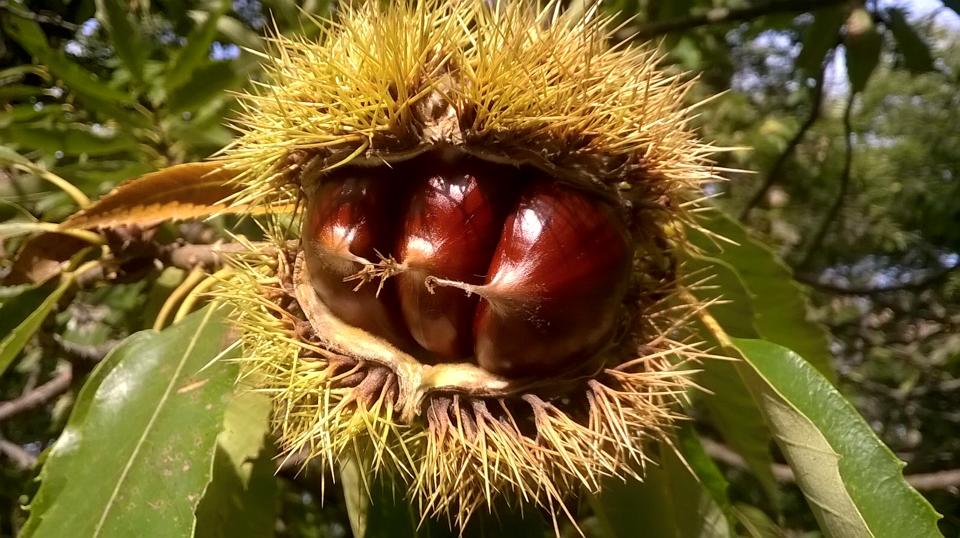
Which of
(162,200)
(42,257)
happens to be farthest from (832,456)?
(42,257)

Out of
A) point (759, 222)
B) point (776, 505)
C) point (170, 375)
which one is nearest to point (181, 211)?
point (170, 375)

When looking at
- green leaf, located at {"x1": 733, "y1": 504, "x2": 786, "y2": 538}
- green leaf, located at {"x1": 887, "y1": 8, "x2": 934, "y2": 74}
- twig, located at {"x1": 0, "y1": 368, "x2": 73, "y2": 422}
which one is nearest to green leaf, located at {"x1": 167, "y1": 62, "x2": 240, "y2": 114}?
twig, located at {"x1": 0, "y1": 368, "x2": 73, "y2": 422}

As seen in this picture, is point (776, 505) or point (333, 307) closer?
point (333, 307)

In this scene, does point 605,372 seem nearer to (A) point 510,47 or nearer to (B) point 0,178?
(A) point 510,47

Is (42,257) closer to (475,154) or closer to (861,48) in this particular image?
(475,154)

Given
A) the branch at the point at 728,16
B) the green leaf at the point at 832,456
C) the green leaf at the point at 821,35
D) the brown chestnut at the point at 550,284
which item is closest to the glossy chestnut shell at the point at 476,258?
the brown chestnut at the point at 550,284

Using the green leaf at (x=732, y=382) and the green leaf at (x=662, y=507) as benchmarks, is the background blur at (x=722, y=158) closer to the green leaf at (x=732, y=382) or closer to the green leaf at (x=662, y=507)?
the green leaf at (x=732, y=382)
